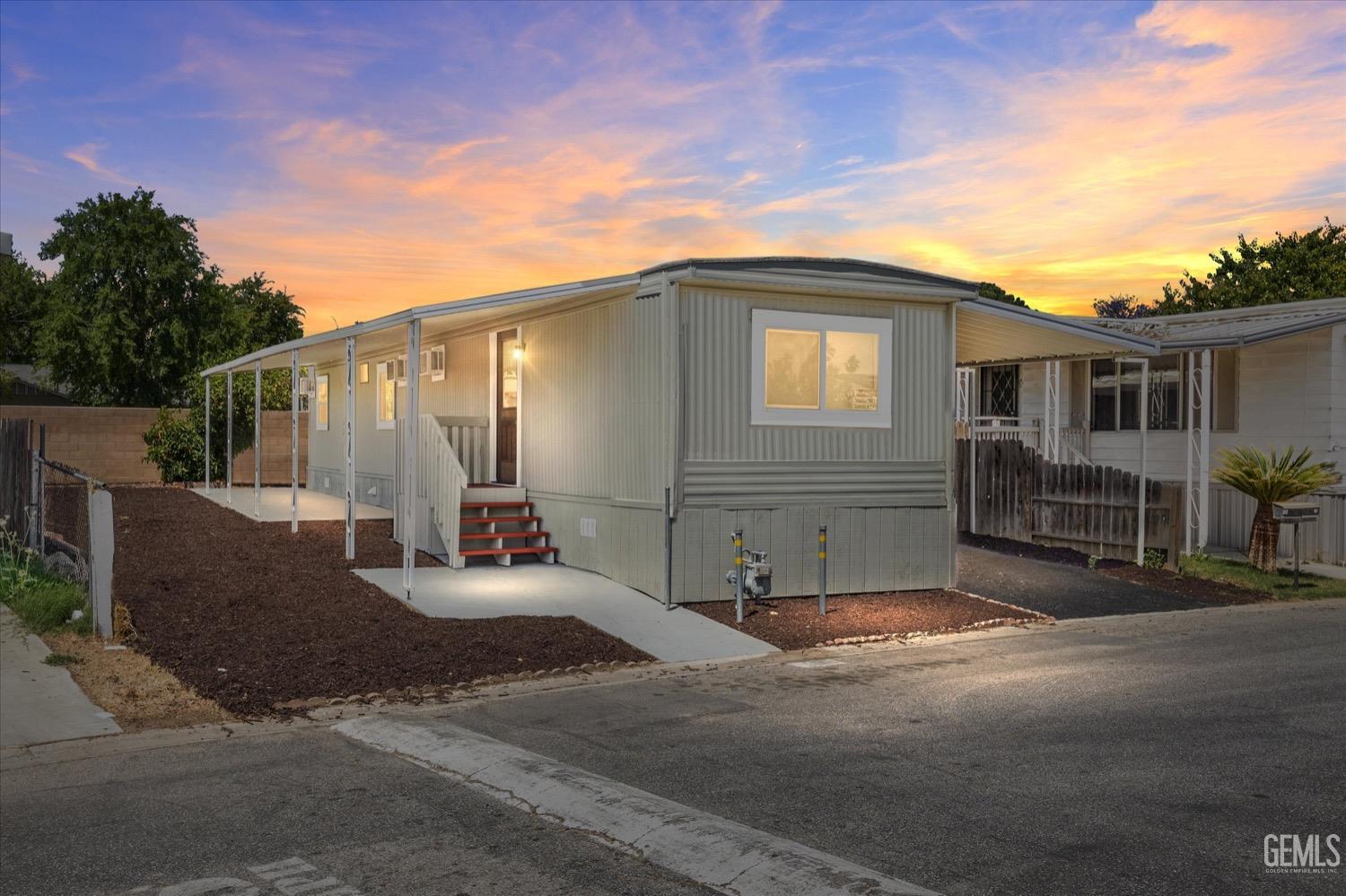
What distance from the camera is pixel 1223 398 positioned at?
18.6m

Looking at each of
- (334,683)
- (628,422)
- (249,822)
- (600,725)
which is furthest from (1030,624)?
(249,822)

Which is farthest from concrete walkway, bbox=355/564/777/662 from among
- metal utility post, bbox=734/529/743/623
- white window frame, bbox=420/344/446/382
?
white window frame, bbox=420/344/446/382

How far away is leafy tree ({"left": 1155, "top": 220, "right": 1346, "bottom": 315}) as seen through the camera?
34906 mm

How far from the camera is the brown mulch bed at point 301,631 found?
8977 mm

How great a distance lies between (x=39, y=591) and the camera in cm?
1115

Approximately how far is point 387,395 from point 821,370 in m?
9.19

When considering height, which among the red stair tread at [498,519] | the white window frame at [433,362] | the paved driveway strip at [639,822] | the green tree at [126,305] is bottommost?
the paved driveway strip at [639,822]

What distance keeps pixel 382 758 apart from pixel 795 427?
24.2 feet

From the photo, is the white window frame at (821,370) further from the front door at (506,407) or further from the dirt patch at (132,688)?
the dirt patch at (132,688)

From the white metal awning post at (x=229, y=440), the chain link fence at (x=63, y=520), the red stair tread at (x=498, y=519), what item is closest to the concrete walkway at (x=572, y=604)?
the red stair tread at (x=498, y=519)

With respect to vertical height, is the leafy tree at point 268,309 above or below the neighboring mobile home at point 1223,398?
above

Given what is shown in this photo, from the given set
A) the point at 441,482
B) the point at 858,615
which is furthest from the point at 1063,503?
the point at 441,482

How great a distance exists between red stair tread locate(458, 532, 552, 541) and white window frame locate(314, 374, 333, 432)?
33.4 feet

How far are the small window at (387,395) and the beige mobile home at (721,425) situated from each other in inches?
144
